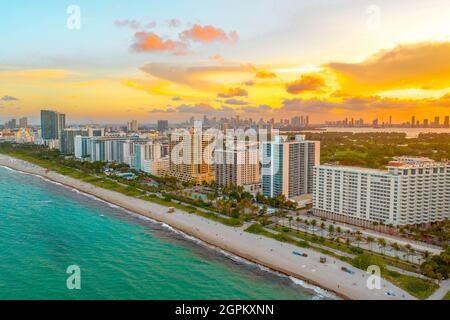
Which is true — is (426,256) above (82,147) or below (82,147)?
below

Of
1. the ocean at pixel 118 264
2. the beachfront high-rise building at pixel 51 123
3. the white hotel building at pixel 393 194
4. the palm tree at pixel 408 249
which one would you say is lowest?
the ocean at pixel 118 264

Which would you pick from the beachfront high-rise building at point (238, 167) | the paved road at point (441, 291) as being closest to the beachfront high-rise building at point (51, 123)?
the beachfront high-rise building at point (238, 167)

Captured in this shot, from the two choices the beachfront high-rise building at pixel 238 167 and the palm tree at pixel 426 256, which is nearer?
the palm tree at pixel 426 256

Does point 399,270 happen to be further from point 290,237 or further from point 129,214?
point 129,214

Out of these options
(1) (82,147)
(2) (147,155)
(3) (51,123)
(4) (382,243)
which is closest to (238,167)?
(2) (147,155)

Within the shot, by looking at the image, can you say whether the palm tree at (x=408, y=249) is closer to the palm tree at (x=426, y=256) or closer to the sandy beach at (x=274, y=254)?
the palm tree at (x=426, y=256)

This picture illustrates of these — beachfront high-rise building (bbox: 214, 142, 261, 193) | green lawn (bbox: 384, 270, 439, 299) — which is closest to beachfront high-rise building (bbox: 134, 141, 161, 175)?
beachfront high-rise building (bbox: 214, 142, 261, 193)

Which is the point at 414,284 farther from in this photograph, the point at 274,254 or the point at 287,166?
the point at 287,166
